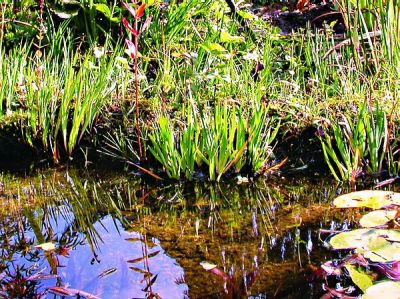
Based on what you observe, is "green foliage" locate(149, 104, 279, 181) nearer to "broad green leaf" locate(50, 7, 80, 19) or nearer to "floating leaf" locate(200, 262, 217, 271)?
"floating leaf" locate(200, 262, 217, 271)

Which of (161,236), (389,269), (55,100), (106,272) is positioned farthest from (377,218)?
(55,100)

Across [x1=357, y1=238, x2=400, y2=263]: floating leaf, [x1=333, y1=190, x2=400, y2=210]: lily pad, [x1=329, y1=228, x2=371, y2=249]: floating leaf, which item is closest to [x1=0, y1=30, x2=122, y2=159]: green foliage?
[x1=333, y1=190, x2=400, y2=210]: lily pad

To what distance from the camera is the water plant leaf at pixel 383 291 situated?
4.69 feet

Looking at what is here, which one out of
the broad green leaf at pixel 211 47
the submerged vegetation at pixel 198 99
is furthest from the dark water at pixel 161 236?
the broad green leaf at pixel 211 47

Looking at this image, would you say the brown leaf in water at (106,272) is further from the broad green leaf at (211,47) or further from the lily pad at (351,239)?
the broad green leaf at (211,47)

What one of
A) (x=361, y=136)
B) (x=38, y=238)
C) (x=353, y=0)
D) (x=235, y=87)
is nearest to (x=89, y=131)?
(x=235, y=87)

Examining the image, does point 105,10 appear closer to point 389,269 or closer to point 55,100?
point 55,100

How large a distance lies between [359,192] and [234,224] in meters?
0.57

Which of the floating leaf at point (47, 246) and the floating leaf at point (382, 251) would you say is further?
the floating leaf at point (47, 246)

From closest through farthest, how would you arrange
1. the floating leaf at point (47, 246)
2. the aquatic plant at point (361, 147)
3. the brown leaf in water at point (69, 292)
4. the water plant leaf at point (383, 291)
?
the water plant leaf at point (383, 291) < the brown leaf in water at point (69, 292) < the floating leaf at point (47, 246) < the aquatic plant at point (361, 147)

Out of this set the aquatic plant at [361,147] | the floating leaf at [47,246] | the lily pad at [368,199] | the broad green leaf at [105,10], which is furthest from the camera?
the broad green leaf at [105,10]

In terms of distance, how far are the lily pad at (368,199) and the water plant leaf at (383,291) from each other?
61cm

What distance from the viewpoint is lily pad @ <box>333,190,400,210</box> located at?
2.06 metres

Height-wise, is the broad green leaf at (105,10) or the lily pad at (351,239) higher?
the broad green leaf at (105,10)
